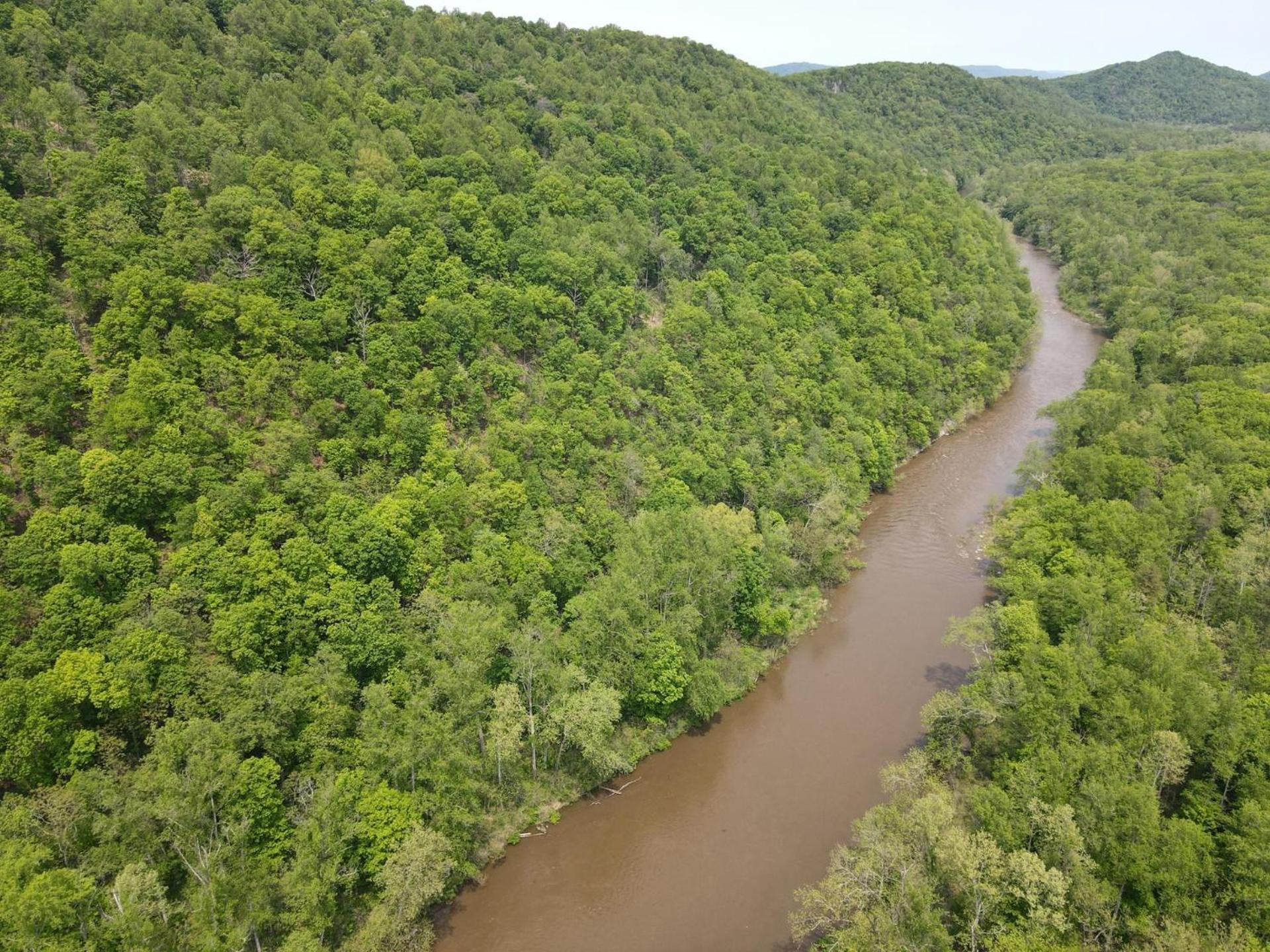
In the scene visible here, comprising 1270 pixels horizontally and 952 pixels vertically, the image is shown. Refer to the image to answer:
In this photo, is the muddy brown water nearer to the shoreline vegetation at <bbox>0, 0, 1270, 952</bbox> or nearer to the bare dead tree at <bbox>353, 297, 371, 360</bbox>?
the shoreline vegetation at <bbox>0, 0, 1270, 952</bbox>

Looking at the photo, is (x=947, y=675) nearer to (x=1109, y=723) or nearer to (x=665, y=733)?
(x=1109, y=723)

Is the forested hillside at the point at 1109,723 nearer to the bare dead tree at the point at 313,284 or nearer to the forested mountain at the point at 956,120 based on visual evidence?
the bare dead tree at the point at 313,284

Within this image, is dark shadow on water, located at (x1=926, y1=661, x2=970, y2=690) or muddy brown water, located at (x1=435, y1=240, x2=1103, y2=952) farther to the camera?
dark shadow on water, located at (x1=926, y1=661, x2=970, y2=690)

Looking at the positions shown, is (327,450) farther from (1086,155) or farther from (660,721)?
(1086,155)

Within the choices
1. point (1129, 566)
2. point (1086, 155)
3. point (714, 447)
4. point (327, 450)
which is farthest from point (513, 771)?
point (1086, 155)

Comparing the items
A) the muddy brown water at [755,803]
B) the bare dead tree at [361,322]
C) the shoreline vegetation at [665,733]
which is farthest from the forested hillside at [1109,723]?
the bare dead tree at [361,322]

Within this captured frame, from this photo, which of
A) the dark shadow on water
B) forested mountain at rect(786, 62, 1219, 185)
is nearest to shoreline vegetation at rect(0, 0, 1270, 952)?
the dark shadow on water
